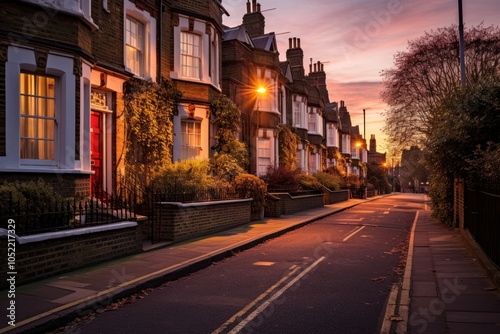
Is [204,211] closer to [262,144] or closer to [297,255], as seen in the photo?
[297,255]

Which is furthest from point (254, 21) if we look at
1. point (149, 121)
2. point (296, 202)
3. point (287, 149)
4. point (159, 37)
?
point (149, 121)

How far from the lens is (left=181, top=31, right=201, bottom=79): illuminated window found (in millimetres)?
18438

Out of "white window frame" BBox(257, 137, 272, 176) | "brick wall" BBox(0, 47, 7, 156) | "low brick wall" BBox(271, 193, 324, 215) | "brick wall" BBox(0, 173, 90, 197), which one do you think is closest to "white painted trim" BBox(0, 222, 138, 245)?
"brick wall" BBox(0, 173, 90, 197)

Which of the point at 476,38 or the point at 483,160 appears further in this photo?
the point at 476,38

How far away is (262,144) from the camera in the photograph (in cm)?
2705

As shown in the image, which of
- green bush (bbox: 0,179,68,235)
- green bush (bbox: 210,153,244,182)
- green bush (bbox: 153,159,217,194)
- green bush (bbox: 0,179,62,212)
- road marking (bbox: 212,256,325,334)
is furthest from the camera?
green bush (bbox: 210,153,244,182)

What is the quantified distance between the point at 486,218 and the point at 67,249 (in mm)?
8353

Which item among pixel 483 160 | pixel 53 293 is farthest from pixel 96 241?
pixel 483 160

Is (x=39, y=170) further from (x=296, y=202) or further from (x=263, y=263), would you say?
(x=296, y=202)

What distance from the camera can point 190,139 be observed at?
18625 millimetres

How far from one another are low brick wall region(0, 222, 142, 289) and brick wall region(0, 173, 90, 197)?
5.97 ft

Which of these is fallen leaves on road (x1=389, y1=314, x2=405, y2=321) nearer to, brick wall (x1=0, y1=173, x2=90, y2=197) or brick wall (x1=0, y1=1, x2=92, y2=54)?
brick wall (x1=0, y1=173, x2=90, y2=197)

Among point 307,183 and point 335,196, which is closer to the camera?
point 307,183

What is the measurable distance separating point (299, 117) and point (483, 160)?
84.6ft
